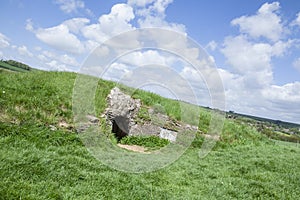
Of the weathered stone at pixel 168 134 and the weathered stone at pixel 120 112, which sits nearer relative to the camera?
the weathered stone at pixel 120 112

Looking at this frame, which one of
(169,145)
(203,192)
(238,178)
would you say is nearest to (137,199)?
(203,192)

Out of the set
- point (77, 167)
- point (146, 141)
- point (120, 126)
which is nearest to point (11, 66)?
point (120, 126)

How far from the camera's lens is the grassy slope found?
6945 mm

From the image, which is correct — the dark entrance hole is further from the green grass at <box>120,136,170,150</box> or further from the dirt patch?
the dirt patch

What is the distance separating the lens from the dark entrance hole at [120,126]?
1490 cm

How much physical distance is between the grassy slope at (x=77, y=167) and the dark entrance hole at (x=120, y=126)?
3.81 ft

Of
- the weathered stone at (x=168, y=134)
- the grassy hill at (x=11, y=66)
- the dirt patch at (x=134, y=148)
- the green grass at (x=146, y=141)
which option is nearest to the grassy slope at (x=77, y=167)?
the weathered stone at (x=168, y=134)

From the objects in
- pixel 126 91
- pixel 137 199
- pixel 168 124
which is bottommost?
pixel 137 199

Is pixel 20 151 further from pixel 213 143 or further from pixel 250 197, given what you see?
pixel 213 143

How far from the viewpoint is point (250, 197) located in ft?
28.4

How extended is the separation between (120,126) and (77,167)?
699cm

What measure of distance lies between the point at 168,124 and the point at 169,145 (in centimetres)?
182

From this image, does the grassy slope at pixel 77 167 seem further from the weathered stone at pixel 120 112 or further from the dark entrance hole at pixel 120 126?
the dark entrance hole at pixel 120 126

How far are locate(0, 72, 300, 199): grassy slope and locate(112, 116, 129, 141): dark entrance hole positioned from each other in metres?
1.16
